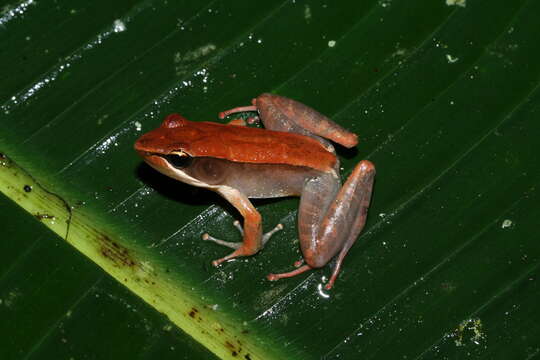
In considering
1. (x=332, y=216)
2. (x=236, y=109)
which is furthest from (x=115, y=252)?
(x=332, y=216)

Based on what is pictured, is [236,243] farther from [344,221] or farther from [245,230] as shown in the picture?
[344,221]

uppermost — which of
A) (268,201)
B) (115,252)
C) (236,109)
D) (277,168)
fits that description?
(236,109)

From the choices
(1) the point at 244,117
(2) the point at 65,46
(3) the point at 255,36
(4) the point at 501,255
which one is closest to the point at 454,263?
(4) the point at 501,255

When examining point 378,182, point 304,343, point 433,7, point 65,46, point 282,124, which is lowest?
point 304,343

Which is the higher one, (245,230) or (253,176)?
(253,176)

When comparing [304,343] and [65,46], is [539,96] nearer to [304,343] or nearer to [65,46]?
[304,343]
